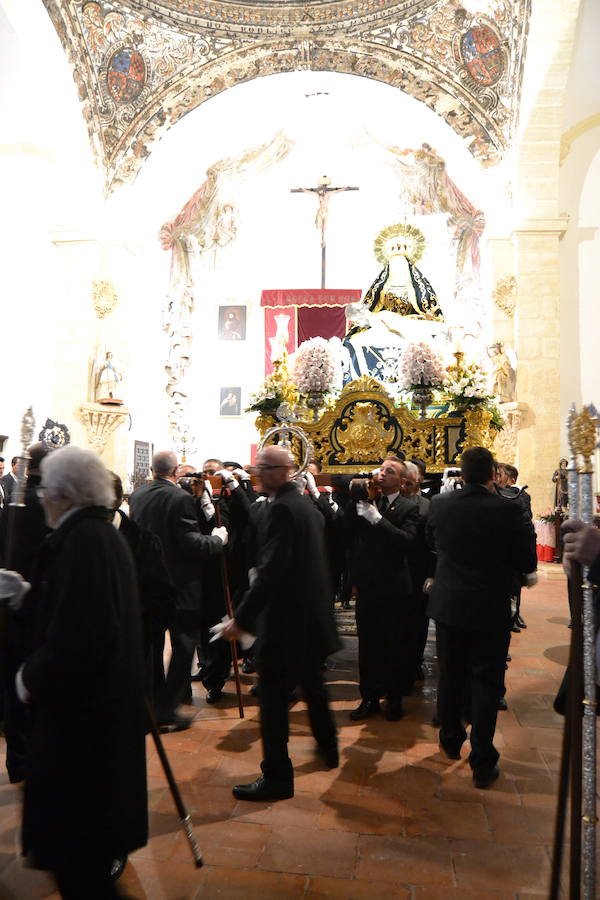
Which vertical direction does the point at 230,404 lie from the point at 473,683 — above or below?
above

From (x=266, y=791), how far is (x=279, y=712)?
1.25 ft

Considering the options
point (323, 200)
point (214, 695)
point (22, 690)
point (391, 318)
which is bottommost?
point (214, 695)

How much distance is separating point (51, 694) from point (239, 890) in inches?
45.8

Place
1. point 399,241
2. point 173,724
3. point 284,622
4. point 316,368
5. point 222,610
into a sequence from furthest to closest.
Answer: point 399,241, point 316,368, point 222,610, point 173,724, point 284,622

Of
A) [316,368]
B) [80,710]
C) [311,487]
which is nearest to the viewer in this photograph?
[80,710]

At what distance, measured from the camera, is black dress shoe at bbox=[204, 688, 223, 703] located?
15.6 feet

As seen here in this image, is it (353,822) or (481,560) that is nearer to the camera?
(353,822)

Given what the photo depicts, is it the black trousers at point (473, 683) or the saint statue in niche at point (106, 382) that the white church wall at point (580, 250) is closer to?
the saint statue in niche at point (106, 382)

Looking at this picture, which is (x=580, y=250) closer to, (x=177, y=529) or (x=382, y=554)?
(x=382, y=554)

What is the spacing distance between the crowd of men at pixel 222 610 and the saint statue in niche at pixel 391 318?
570cm

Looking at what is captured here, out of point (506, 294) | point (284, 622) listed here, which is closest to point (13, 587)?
point (284, 622)

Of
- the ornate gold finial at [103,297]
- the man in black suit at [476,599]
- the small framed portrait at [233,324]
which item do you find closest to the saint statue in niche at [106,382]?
the ornate gold finial at [103,297]

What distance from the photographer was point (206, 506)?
15.7 feet

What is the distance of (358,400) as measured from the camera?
837cm
